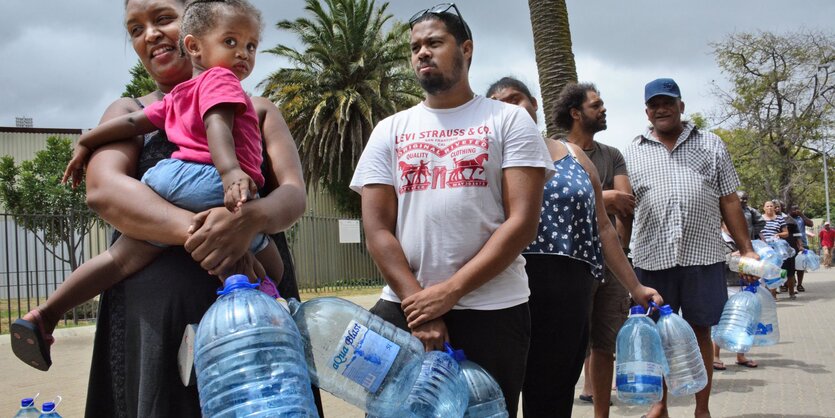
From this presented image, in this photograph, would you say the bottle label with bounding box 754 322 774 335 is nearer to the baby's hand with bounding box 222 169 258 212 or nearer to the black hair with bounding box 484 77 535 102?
the black hair with bounding box 484 77 535 102

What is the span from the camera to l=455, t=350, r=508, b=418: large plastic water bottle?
258cm

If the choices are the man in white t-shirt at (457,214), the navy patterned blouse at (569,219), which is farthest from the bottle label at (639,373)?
the man in white t-shirt at (457,214)

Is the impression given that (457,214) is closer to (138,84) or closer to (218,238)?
(218,238)

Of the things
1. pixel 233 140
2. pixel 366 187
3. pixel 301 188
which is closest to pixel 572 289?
pixel 366 187

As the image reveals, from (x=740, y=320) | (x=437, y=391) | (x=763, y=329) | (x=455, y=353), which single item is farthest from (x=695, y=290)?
(x=437, y=391)

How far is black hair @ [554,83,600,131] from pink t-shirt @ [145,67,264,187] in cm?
305

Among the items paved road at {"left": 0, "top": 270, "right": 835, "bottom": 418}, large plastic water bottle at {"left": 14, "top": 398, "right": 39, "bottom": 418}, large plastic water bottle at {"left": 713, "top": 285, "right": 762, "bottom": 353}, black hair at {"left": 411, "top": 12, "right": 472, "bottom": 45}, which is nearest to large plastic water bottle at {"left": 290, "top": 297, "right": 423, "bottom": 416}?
black hair at {"left": 411, "top": 12, "right": 472, "bottom": 45}

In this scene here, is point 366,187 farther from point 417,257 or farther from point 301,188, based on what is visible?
point 301,188

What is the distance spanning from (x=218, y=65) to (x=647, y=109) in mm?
3681

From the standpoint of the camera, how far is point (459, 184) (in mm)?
2729

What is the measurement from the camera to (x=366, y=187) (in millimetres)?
2943

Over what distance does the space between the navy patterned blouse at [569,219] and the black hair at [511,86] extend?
593 millimetres

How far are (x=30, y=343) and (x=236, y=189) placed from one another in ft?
3.09

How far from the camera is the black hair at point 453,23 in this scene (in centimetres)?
290
